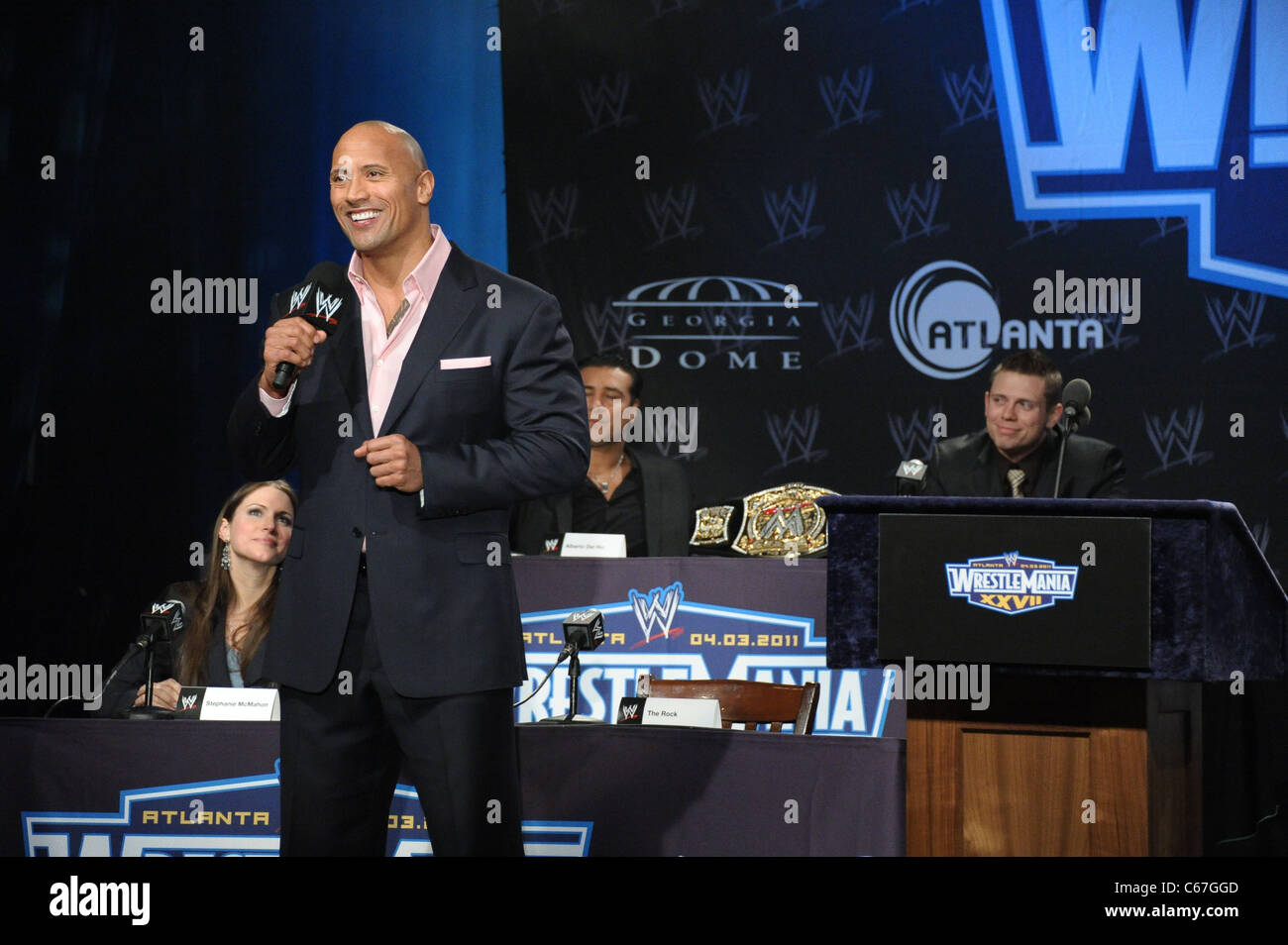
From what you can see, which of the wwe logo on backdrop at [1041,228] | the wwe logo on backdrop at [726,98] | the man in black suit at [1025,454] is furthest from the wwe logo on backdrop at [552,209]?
the man in black suit at [1025,454]

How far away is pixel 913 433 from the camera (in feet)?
21.6

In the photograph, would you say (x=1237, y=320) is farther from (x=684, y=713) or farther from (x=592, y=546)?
(x=684, y=713)

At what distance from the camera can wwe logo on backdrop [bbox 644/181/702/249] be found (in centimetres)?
670

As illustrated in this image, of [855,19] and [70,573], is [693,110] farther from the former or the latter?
[70,573]

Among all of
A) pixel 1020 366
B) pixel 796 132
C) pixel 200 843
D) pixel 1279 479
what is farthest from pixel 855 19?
pixel 200 843

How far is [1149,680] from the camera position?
9.53 feet

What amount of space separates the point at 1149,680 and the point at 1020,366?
2.87 m

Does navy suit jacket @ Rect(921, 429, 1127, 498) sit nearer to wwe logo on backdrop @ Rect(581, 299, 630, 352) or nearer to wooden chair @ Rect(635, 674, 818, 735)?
wwe logo on backdrop @ Rect(581, 299, 630, 352)

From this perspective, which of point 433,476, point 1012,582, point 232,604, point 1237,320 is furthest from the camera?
point 1237,320

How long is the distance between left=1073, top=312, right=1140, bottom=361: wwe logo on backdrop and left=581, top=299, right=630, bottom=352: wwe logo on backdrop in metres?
2.13

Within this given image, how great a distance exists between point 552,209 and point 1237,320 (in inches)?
128

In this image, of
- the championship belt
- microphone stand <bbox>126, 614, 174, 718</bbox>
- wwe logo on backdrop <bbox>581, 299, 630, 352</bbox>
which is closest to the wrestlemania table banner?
the championship belt

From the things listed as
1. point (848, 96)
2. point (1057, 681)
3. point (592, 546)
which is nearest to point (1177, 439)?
point (848, 96)

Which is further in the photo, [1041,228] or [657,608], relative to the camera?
[1041,228]
